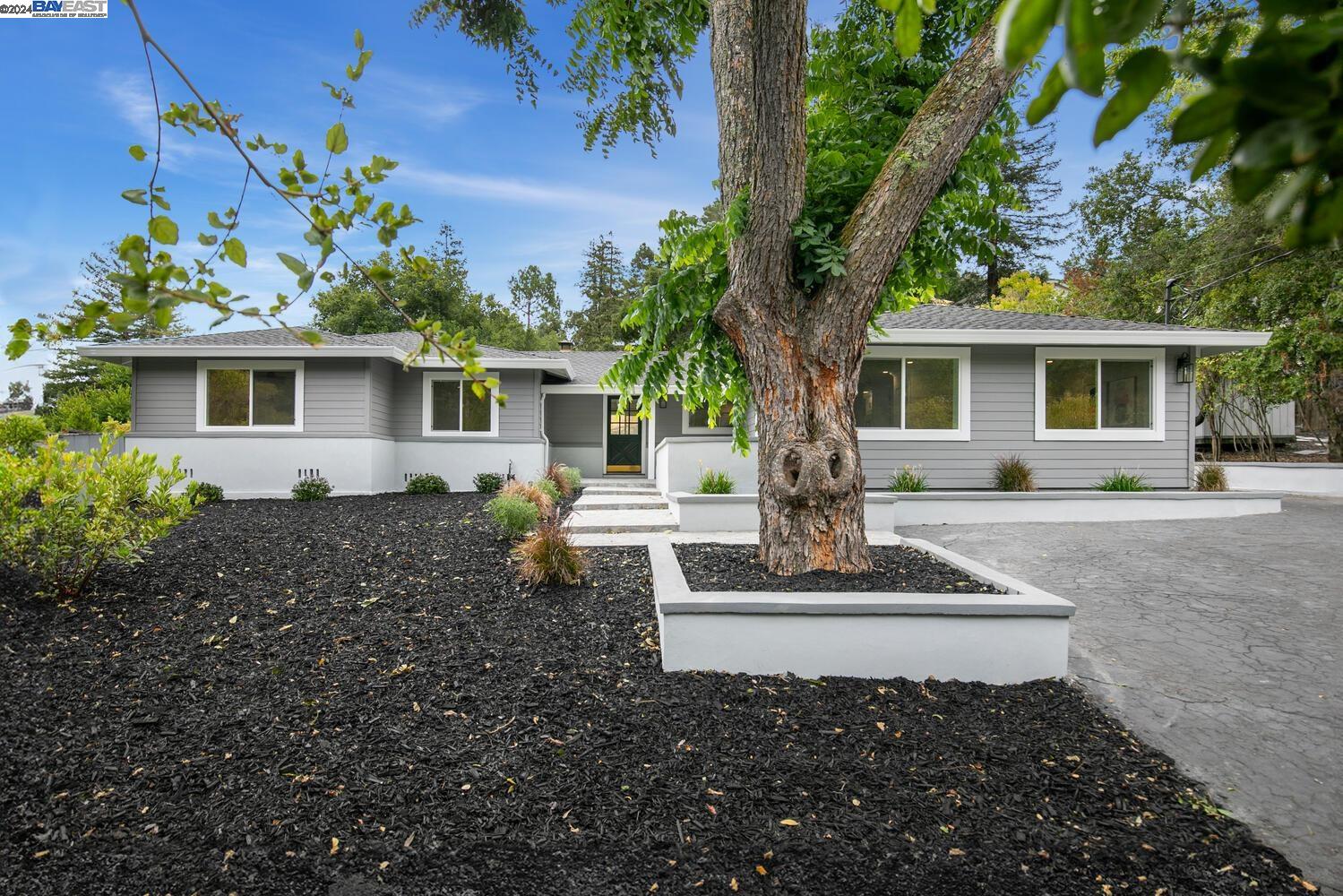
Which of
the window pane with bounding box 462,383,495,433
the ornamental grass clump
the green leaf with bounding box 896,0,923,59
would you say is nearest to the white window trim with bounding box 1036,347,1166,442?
the ornamental grass clump

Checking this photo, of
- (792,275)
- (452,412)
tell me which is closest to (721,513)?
(792,275)

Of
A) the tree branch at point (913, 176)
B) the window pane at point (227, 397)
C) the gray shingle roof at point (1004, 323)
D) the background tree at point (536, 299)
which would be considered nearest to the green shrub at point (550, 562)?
the tree branch at point (913, 176)

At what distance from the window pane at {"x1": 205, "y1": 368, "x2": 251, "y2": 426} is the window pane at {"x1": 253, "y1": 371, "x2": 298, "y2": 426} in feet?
0.59

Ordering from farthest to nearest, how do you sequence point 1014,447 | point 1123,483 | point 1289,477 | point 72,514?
point 1289,477, point 1014,447, point 1123,483, point 72,514

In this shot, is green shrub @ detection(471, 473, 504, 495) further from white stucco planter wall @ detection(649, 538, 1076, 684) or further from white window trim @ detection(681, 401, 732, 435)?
white stucco planter wall @ detection(649, 538, 1076, 684)

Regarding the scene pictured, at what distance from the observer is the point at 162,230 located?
102cm

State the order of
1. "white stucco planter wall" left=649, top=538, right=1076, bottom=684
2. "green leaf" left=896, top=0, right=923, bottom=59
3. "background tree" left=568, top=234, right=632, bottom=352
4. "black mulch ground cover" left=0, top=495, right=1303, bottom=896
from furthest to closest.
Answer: "background tree" left=568, top=234, right=632, bottom=352, "white stucco planter wall" left=649, top=538, right=1076, bottom=684, "black mulch ground cover" left=0, top=495, right=1303, bottom=896, "green leaf" left=896, top=0, right=923, bottom=59

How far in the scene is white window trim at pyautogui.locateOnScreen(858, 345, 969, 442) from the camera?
9.70 m

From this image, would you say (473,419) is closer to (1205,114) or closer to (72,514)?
(72,514)

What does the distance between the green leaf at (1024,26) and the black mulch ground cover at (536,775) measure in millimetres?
2175

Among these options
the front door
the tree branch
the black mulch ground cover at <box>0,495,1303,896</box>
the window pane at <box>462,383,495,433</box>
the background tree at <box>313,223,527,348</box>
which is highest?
the background tree at <box>313,223,527,348</box>

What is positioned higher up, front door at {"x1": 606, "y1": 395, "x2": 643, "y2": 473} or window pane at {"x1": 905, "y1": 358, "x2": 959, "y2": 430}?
window pane at {"x1": 905, "y1": 358, "x2": 959, "y2": 430}

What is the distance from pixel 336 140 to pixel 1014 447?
10378 millimetres

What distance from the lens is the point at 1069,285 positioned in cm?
2395
